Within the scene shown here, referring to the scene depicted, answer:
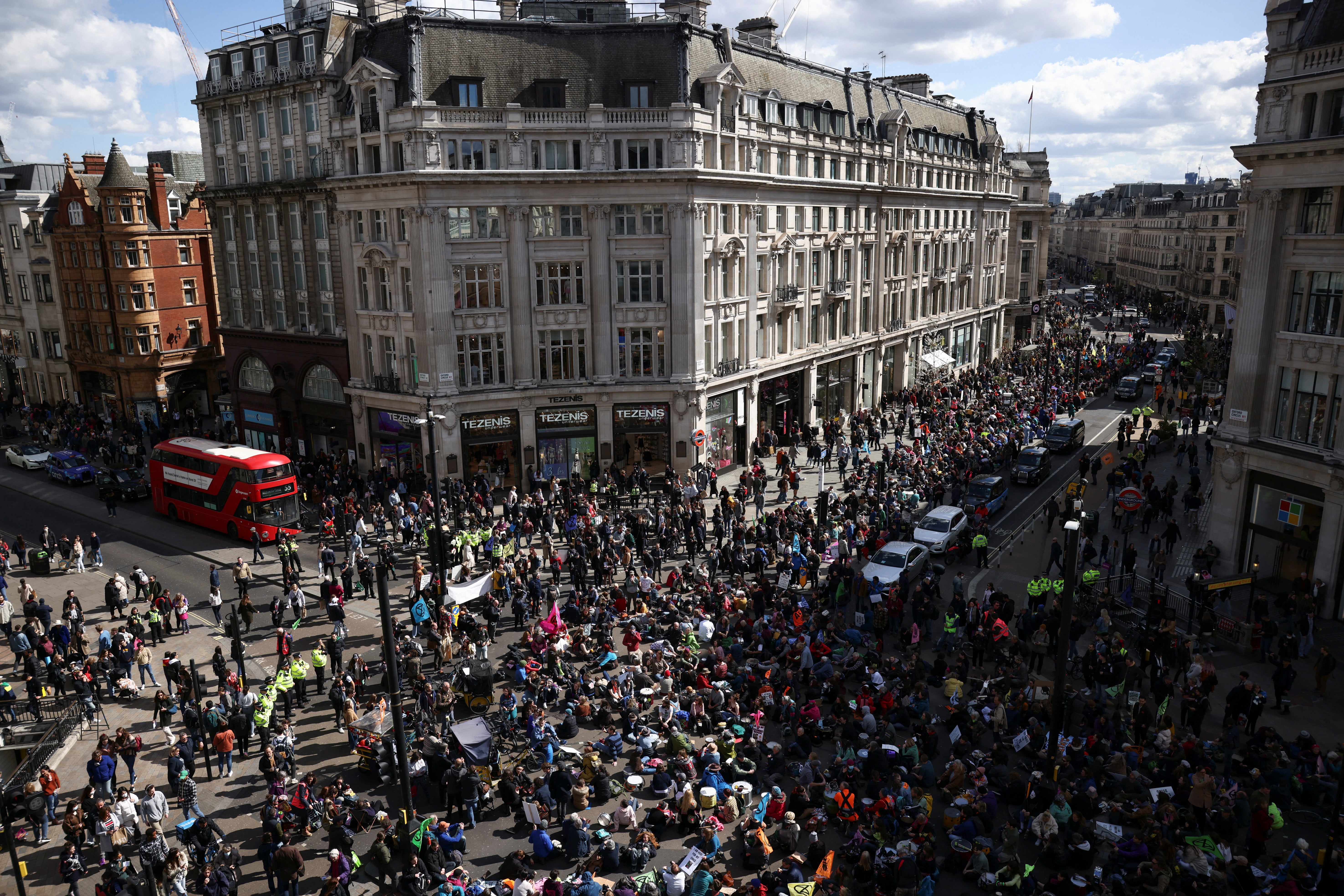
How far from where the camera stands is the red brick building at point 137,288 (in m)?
58.3

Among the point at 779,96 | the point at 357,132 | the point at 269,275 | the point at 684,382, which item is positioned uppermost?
the point at 779,96

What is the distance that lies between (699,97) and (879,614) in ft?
94.3

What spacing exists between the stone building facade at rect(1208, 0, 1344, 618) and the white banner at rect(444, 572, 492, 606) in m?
24.7

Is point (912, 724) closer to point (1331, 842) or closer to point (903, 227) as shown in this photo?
point (1331, 842)

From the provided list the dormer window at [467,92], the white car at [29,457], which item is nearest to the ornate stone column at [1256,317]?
the dormer window at [467,92]

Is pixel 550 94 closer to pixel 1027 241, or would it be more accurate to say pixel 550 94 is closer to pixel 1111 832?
pixel 1111 832

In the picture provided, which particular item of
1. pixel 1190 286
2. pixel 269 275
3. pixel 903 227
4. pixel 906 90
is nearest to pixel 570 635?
pixel 269 275

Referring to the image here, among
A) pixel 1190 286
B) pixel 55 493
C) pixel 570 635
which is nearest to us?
pixel 570 635

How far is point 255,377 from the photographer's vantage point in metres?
53.5

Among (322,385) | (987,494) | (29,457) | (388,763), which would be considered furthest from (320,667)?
(29,457)

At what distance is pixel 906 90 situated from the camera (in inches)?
2992

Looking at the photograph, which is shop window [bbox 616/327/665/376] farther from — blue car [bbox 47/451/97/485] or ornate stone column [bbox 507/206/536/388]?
blue car [bbox 47/451/97/485]

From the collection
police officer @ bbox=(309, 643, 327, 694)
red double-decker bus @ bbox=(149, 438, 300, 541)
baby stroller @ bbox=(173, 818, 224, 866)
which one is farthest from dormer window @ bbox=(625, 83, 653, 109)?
baby stroller @ bbox=(173, 818, 224, 866)

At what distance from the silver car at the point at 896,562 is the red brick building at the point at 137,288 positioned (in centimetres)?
4861
